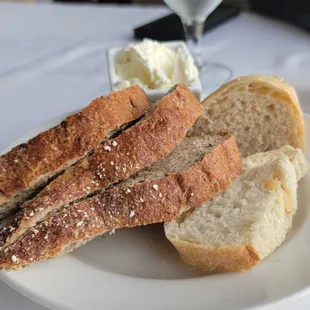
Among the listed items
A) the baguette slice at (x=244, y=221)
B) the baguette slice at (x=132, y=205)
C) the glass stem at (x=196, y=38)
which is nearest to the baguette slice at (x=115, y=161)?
the baguette slice at (x=132, y=205)

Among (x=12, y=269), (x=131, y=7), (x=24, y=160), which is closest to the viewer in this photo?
(x=12, y=269)

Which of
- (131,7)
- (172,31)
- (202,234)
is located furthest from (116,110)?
(131,7)

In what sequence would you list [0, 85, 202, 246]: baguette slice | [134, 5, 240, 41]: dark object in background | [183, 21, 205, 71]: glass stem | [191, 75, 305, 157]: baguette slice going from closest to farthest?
[0, 85, 202, 246]: baguette slice, [191, 75, 305, 157]: baguette slice, [183, 21, 205, 71]: glass stem, [134, 5, 240, 41]: dark object in background

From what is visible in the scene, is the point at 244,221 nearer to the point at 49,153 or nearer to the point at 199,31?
the point at 49,153

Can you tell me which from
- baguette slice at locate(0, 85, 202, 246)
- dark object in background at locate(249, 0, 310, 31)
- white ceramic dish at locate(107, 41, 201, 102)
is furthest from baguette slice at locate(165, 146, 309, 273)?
dark object in background at locate(249, 0, 310, 31)

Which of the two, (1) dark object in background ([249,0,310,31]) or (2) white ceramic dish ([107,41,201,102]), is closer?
(2) white ceramic dish ([107,41,201,102])

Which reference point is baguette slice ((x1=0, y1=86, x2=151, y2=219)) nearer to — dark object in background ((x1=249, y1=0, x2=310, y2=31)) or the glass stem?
the glass stem

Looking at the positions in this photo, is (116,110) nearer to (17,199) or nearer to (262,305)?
(17,199)
